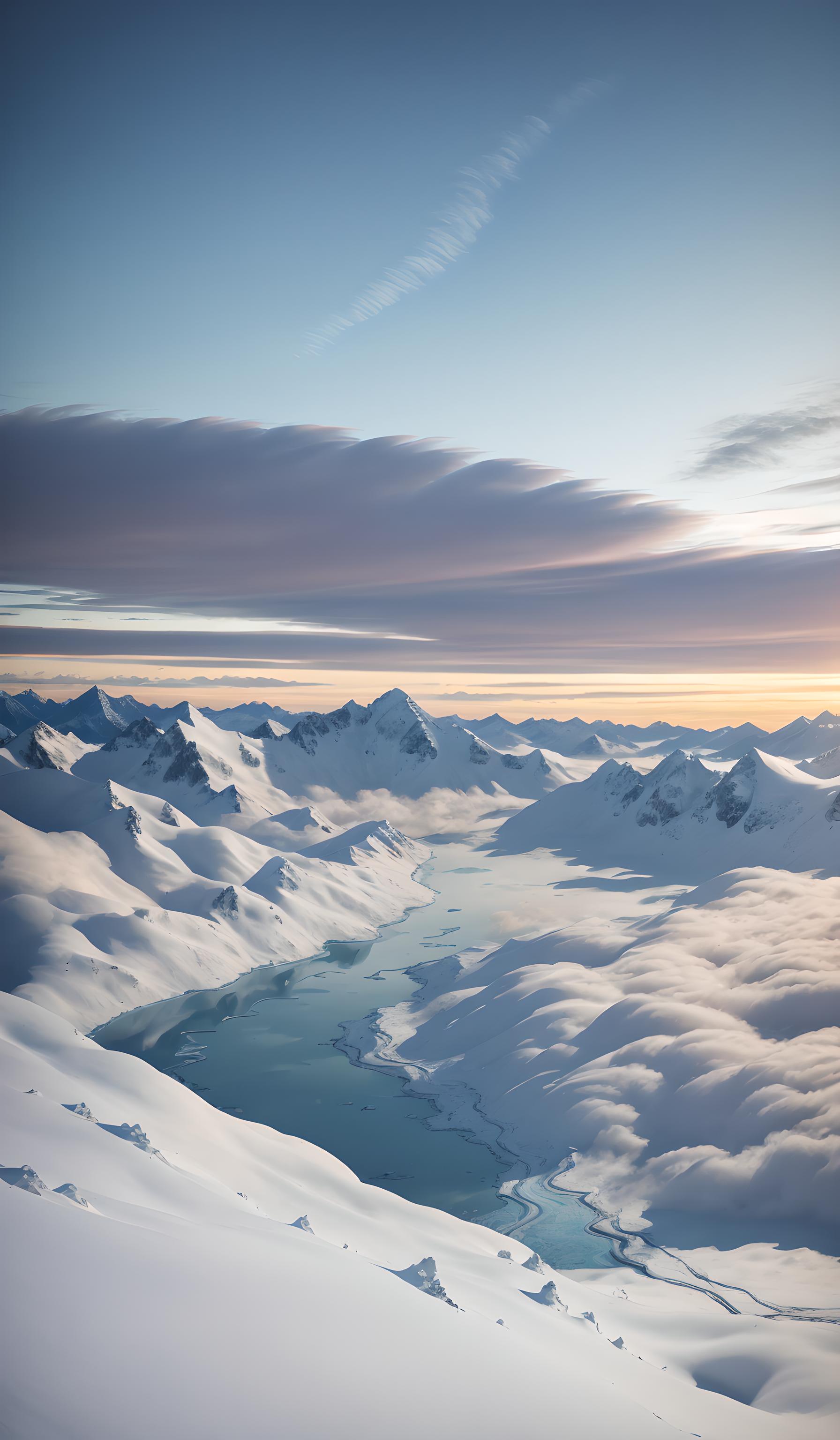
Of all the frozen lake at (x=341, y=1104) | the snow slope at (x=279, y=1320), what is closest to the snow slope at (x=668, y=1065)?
the frozen lake at (x=341, y=1104)

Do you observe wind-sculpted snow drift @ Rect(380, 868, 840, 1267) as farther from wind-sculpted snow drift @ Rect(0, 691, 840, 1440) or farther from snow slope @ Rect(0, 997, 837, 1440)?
snow slope @ Rect(0, 997, 837, 1440)

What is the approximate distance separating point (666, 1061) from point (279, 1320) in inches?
4811

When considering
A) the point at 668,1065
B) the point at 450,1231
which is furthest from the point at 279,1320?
the point at 668,1065

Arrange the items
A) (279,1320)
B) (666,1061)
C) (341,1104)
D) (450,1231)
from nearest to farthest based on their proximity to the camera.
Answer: (279,1320)
(450,1231)
(666,1061)
(341,1104)

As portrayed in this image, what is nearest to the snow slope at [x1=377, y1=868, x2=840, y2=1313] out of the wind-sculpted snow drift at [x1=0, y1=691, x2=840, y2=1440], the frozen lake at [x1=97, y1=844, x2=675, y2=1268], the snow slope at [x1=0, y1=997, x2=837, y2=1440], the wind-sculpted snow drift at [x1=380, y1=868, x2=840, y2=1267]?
the wind-sculpted snow drift at [x1=380, y1=868, x2=840, y2=1267]

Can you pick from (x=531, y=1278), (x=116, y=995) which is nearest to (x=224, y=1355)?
(x=531, y=1278)

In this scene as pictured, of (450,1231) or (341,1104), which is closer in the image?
(450,1231)

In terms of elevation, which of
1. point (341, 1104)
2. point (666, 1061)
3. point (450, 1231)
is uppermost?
point (450, 1231)

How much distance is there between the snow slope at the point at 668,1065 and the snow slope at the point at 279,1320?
89.0 feet

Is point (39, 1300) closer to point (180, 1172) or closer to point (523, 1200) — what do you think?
point (180, 1172)

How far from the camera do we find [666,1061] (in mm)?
132000

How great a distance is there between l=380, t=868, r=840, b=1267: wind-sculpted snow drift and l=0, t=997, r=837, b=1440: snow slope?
32.4 meters

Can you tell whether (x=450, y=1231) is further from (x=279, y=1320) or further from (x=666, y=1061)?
(x=666, y=1061)

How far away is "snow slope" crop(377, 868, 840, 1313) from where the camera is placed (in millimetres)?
103250
